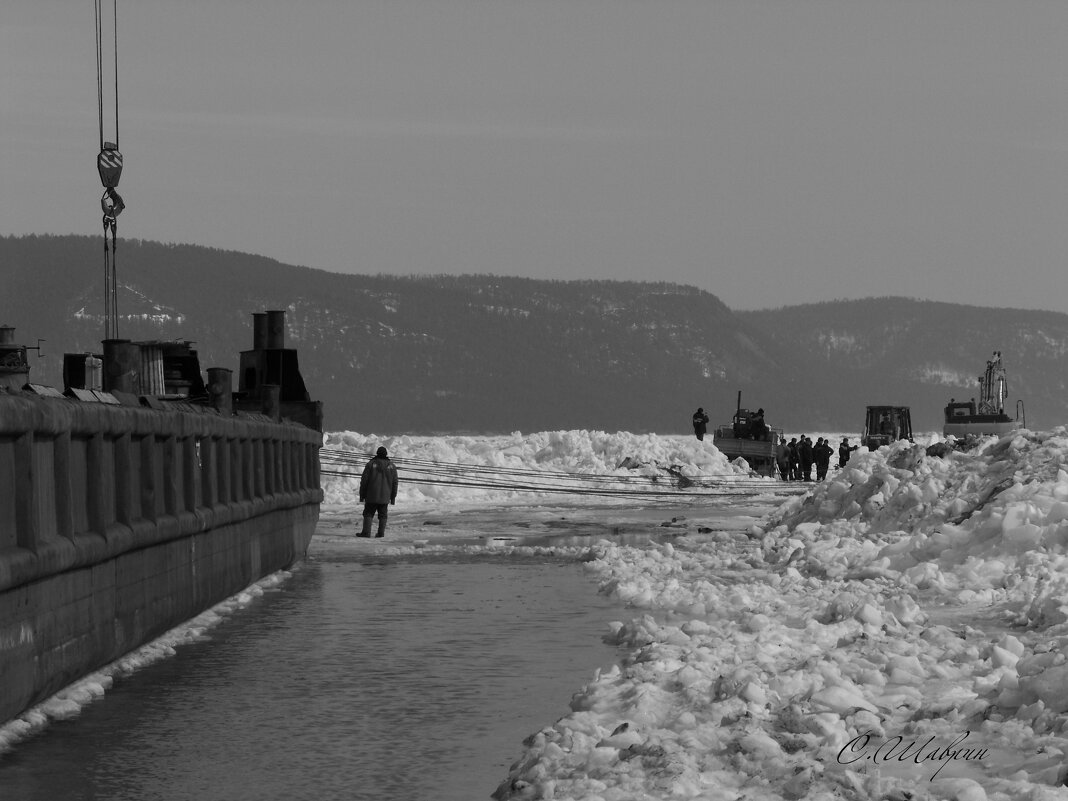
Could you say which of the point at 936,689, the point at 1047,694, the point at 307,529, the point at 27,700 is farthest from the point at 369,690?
the point at 307,529

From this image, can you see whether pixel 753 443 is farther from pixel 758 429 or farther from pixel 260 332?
pixel 260 332

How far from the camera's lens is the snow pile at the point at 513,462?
43.1 meters

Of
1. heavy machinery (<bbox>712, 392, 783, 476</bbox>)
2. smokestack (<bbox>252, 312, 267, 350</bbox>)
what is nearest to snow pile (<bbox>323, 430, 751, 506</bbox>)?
heavy machinery (<bbox>712, 392, 783, 476</bbox>)

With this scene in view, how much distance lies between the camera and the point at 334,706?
10234mm

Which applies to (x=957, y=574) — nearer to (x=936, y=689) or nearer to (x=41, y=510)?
(x=936, y=689)

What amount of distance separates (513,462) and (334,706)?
4605 cm

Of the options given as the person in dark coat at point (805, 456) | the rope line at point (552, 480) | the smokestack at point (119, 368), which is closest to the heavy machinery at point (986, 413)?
the person in dark coat at point (805, 456)

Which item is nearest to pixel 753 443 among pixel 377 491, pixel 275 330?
pixel 377 491

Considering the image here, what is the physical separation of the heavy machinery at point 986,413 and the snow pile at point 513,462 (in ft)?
47.5

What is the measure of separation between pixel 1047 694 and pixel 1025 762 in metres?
0.95

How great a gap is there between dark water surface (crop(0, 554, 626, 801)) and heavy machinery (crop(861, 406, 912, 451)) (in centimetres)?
6034

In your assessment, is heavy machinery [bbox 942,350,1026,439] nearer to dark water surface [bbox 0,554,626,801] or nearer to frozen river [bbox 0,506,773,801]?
frozen river [bbox 0,506,773,801]

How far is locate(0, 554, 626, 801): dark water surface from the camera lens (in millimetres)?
8148

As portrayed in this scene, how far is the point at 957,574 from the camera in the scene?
16078 mm
